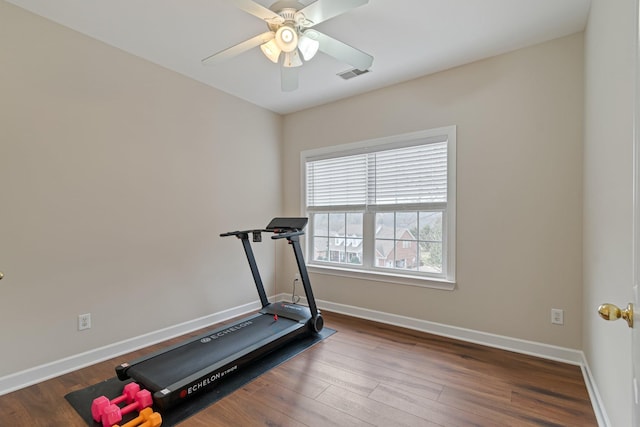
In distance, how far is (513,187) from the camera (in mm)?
2818

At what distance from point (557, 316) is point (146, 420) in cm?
315

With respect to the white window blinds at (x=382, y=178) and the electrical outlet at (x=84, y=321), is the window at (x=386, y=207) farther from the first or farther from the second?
the electrical outlet at (x=84, y=321)

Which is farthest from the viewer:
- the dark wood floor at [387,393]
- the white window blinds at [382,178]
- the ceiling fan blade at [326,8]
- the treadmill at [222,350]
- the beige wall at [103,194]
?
the white window blinds at [382,178]

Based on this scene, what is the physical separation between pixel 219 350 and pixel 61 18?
9.47ft

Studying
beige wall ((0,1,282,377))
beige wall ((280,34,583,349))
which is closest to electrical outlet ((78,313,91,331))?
beige wall ((0,1,282,377))

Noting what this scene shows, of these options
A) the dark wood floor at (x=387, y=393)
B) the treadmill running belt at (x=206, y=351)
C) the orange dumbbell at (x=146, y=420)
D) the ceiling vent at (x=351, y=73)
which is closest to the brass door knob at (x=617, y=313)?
the dark wood floor at (x=387, y=393)

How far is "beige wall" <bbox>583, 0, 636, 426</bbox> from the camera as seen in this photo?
1.36 metres

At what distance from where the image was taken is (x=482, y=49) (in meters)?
2.80

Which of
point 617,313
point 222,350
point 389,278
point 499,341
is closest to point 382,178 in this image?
point 389,278

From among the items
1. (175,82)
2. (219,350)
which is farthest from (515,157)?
(175,82)

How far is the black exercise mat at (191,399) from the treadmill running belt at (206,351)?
6.3 inches

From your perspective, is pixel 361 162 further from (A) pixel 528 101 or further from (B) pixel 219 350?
(B) pixel 219 350

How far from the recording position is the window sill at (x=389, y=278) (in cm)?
319

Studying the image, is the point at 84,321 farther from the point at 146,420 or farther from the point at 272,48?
the point at 272,48
